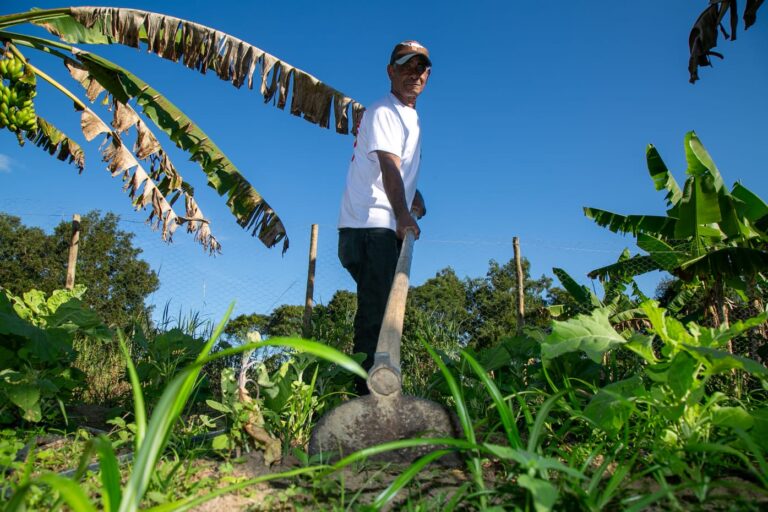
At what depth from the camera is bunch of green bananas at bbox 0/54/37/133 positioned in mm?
5543

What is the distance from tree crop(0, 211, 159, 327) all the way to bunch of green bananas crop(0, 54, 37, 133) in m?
20.3

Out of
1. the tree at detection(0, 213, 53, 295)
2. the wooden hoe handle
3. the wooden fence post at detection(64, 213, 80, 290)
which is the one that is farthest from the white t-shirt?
the tree at detection(0, 213, 53, 295)

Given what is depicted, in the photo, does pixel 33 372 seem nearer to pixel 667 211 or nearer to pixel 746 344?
pixel 746 344

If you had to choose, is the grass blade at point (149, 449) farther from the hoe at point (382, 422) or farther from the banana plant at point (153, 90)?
the banana plant at point (153, 90)

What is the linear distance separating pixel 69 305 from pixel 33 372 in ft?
1.71

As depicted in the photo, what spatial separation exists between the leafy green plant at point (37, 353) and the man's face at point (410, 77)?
236 cm

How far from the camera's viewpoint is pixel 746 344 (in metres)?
6.96

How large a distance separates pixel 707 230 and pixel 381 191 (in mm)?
5608

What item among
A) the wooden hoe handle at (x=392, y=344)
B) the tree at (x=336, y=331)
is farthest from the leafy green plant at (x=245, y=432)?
the tree at (x=336, y=331)

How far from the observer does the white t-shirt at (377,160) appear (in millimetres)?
3109

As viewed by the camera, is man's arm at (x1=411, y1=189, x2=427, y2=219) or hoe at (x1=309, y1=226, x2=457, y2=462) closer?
hoe at (x1=309, y1=226, x2=457, y2=462)

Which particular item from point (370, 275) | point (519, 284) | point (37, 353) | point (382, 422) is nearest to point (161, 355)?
point (37, 353)

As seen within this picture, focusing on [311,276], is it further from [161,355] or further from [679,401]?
[679,401]

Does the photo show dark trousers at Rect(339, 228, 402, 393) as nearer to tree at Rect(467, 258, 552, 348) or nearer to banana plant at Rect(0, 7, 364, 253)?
banana plant at Rect(0, 7, 364, 253)
